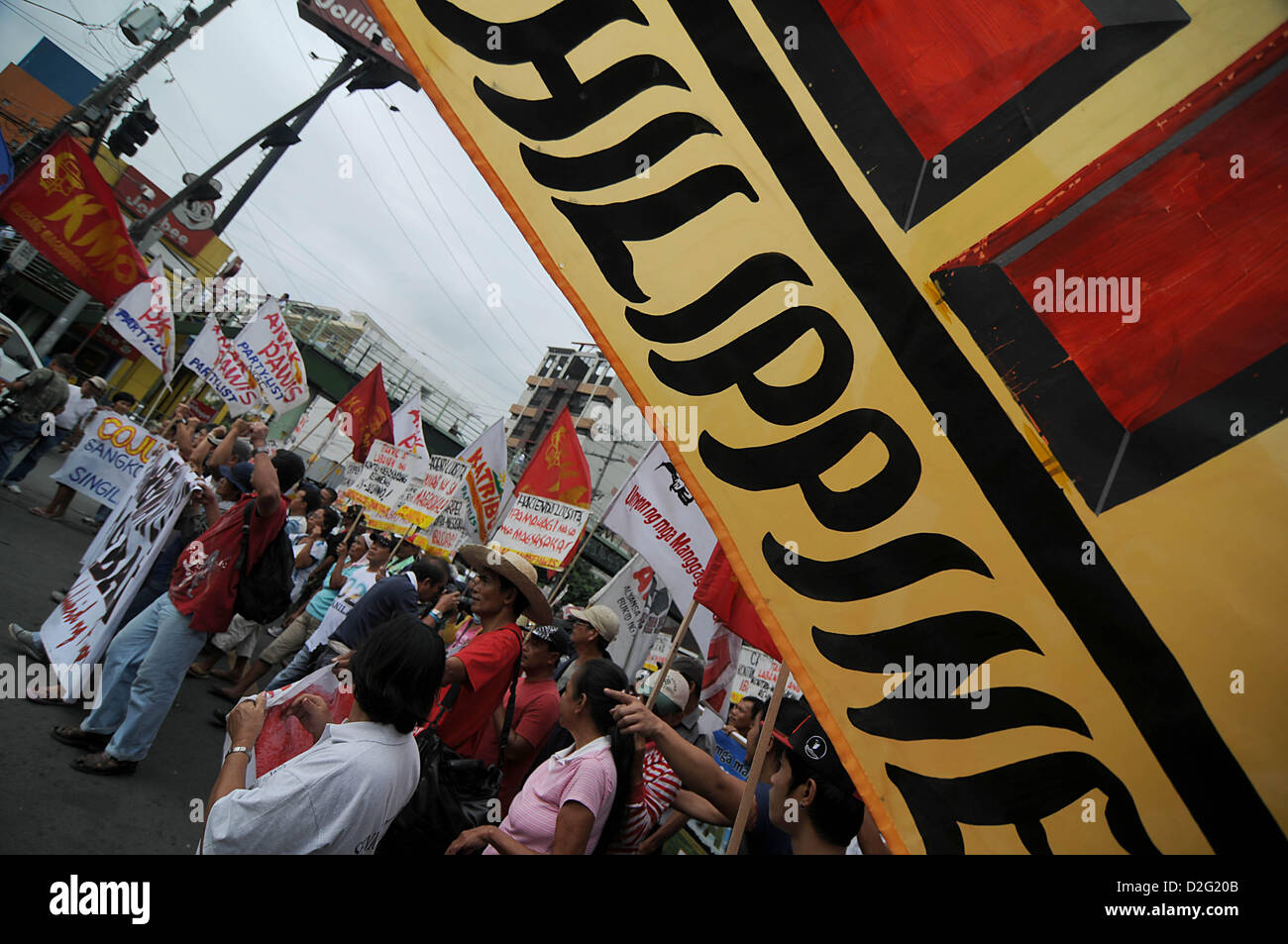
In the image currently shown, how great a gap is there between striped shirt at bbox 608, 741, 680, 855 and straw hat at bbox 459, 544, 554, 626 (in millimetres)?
923

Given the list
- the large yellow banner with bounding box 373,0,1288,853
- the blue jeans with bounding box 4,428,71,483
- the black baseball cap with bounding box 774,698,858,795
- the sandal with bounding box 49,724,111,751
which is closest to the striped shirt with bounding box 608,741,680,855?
the black baseball cap with bounding box 774,698,858,795

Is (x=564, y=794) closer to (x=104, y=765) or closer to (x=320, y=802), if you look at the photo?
(x=320, y=802)

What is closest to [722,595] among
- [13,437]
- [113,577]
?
[113,577]

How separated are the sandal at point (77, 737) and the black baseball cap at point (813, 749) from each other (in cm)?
409

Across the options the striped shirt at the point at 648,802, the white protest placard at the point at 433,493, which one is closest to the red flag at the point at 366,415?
the white protest placard at the point at 433,493

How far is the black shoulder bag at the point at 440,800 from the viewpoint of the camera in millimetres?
2492

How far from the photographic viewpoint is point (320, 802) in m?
1.86

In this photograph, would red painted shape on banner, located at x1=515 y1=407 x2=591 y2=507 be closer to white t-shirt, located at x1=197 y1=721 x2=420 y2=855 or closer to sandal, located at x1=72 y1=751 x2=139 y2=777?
sandal, located at x1=72 y1=751 x2=139 y2=777

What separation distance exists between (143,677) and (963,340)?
446cm

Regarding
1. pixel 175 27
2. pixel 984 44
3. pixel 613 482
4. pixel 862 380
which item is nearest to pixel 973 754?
pixel 862 380

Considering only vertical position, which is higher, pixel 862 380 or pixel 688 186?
pixel 688 186
